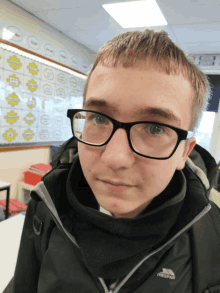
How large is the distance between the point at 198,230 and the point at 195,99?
43 centimetres

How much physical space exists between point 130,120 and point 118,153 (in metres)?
0.10

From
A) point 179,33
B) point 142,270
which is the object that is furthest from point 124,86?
point 179,33

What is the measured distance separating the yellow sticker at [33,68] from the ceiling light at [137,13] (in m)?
1.20

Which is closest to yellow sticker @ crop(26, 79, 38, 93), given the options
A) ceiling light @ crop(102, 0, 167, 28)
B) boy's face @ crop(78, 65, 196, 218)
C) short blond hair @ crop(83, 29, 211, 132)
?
ceiling light @ crop(102, 0, 167, 28)

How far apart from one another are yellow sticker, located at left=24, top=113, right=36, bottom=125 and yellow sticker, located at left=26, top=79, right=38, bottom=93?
0.35m

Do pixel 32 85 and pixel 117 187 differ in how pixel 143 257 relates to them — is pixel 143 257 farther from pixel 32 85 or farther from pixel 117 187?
pixel 32 85

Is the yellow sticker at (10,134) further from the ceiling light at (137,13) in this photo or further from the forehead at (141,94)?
the forehead at (141,94)

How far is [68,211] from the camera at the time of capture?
2.44 ft

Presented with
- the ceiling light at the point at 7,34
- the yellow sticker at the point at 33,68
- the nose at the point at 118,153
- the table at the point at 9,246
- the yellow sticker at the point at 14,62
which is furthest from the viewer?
the yellow sticker at the point at 33,68

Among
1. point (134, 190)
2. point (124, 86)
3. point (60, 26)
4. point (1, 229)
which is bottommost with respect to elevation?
point (1, 229)

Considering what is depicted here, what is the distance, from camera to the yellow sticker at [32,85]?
2754 mm

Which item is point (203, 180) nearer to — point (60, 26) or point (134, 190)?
point (134, 190)

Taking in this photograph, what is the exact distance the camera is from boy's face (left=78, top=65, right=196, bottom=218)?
52cm

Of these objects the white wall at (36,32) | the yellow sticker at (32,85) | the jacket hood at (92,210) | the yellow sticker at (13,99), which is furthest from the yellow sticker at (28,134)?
the jacket hood at (92,210)
